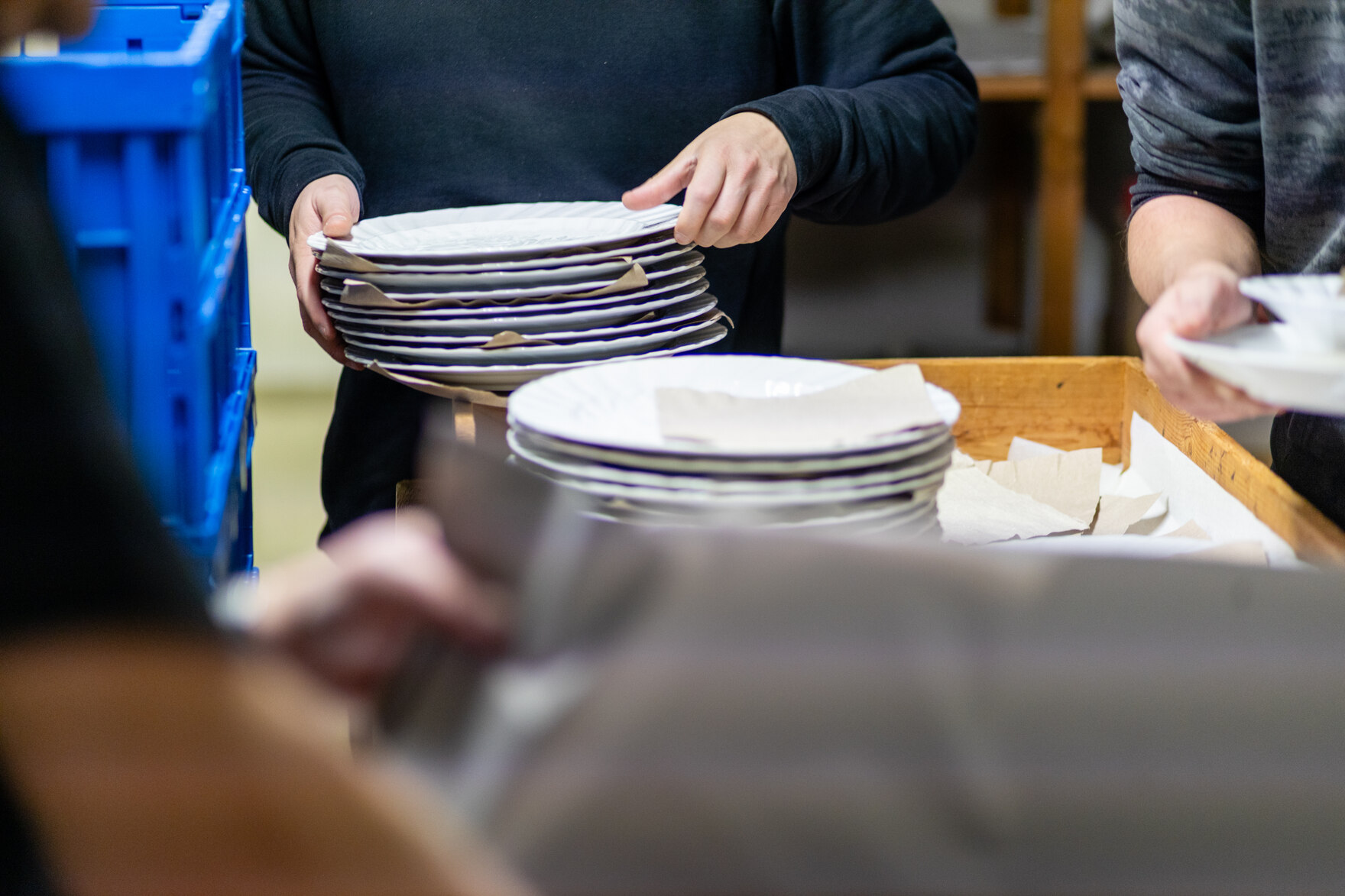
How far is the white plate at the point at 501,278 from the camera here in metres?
0.76

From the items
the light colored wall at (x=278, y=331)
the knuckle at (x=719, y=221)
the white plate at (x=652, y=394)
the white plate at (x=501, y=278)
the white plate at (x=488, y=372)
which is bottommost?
the light colored wall at (x=278, y=331)

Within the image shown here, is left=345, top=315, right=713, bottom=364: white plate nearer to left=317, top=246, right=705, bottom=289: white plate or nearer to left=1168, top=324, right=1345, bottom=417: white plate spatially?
left=317, top=246, right=705, bottom=289: white plate

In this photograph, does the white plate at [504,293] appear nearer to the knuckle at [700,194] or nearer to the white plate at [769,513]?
the knuckle at [700,194]

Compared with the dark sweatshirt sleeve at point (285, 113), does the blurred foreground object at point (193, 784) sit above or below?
below

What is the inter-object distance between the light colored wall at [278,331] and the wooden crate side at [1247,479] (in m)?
2.06

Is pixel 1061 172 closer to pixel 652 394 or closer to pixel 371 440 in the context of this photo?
pixel 371 440

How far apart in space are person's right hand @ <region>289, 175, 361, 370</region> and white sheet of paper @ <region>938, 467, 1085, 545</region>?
0.42 meters

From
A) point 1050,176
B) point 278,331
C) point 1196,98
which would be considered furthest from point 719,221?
point 278,331

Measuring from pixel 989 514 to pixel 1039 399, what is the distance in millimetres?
238

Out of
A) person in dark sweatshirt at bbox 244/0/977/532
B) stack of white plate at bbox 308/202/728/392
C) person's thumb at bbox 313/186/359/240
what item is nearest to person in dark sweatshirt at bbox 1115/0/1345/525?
person in dark sweatshirt at bbox 244/0/977/532

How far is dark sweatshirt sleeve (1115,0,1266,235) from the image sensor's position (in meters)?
0.85

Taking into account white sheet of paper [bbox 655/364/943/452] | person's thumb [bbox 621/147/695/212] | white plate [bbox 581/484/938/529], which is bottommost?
white plate [bbox 581/484/938/529]

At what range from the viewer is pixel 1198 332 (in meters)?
0.61

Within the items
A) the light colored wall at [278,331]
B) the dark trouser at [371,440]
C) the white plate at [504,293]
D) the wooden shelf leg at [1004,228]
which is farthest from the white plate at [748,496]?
the light colored wall at [278,331]
